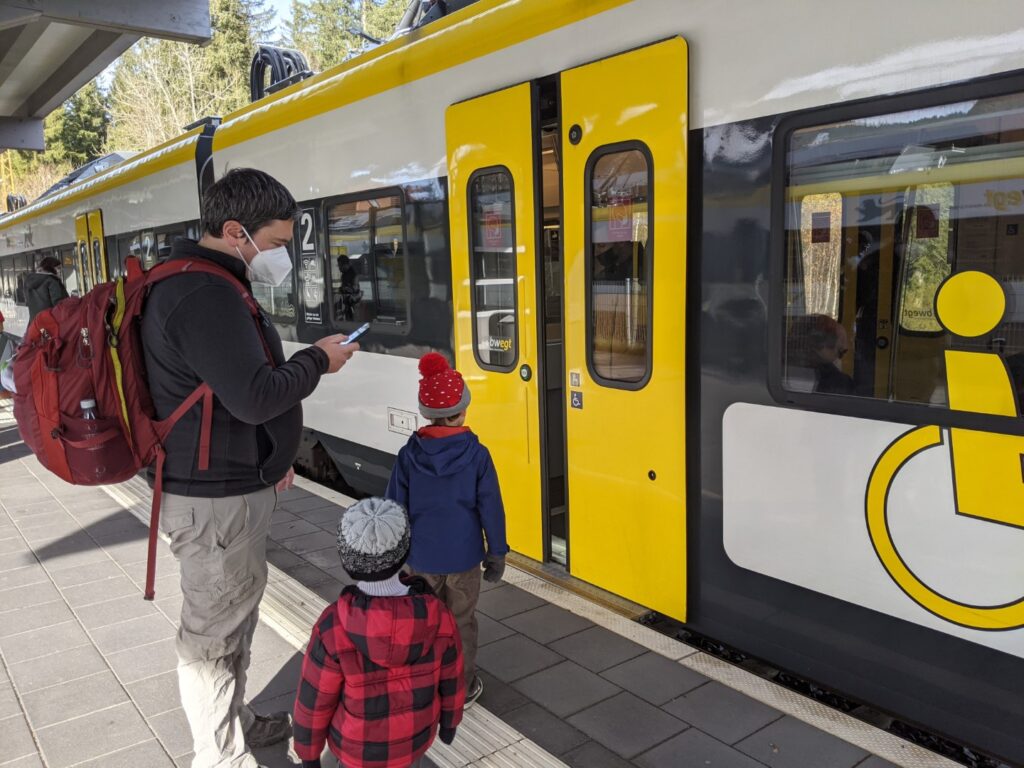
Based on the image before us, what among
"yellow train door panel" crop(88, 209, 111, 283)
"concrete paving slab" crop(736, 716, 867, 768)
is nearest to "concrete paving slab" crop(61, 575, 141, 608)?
"concrete paving slab" crop(736, 716, 867, 768)

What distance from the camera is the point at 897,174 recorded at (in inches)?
98.7

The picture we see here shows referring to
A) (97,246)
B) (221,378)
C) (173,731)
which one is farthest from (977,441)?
(97,246)

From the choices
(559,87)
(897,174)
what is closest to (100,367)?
(559,87)

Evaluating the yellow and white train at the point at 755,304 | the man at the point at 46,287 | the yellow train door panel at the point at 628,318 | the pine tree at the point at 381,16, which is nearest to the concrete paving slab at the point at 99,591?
the yellow and white train at the point at 755,304

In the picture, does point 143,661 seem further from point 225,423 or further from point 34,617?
point 225,423

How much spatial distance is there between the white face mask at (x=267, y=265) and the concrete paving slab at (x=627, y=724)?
1.89 metres

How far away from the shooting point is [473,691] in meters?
3.10

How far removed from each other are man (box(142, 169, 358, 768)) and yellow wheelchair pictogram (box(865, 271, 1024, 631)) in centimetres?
182

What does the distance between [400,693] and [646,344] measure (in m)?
1.78

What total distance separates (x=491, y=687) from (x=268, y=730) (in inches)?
33.7

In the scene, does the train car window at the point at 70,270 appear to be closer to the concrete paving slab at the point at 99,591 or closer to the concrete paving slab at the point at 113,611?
the concrete paving slab at the point at 99,591

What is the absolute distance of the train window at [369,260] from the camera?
4.86m

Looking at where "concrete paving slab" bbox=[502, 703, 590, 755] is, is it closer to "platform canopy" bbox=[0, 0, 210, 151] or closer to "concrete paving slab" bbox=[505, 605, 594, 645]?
"concrete paving slab" bbox=[505, 605, 594, 645]

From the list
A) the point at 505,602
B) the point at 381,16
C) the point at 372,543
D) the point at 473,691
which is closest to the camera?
the point at 372,543
